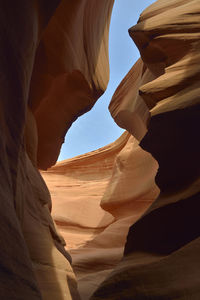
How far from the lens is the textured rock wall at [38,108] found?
7.92ft

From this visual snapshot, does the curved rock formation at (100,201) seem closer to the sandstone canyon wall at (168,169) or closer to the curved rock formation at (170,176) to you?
the sandstone canyon wall at (168,169)

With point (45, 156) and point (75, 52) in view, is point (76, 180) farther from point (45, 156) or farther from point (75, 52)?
point (75, 52)

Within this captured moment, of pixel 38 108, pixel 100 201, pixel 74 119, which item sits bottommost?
pixel 100 201

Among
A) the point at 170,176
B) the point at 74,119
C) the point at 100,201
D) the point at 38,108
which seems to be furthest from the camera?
the point at 100,201

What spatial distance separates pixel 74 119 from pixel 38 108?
0.91 m

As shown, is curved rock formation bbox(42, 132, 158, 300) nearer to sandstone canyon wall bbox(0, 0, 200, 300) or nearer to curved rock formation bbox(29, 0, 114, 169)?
sandstone canyon wall bbox(0, 0, 200, 300)

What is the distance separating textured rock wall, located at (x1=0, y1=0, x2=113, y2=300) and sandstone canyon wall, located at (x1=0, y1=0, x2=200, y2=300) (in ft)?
0.05

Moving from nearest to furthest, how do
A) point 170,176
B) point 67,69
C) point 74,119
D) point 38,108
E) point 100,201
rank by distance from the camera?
point 170,176 < point 67,69 < point 38,108 < point 74,119 < point 100,201

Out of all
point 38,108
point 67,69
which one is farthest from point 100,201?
point 67,69

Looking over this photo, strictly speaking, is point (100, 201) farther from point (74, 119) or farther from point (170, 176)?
point (170, 176)

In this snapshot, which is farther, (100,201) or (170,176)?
(100,201)

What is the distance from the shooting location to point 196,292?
2697 millimetres

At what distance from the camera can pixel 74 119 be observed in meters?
7.12

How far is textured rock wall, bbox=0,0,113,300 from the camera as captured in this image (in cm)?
241
